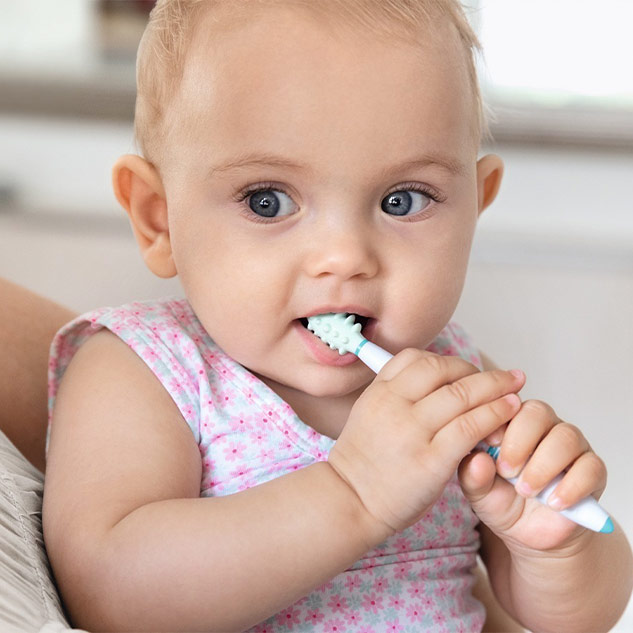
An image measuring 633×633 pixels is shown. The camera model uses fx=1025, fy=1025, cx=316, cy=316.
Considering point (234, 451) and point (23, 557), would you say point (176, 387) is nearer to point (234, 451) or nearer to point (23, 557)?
point (234, 451)

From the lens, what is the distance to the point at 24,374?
0.95 meters

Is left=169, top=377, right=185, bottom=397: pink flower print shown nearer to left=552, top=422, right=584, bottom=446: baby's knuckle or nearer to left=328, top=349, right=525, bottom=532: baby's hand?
left=328, top=349, right=525, bottom=532: baby's hand

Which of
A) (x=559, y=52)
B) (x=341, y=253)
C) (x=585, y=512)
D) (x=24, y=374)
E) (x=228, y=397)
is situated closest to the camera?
(x=585, y=512)

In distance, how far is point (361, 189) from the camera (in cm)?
76

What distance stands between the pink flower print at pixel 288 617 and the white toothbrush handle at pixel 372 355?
200mm

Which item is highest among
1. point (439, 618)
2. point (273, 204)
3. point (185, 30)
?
point (185, 30)

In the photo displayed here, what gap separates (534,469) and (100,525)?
0.99ft

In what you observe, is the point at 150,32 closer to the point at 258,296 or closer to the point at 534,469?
the point at 258,296

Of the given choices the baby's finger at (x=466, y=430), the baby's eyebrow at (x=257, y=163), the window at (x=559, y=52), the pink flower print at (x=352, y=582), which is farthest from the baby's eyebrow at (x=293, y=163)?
the window at (x=559, y=52)

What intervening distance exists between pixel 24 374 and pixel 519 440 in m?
0.49

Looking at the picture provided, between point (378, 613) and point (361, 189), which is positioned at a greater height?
point (361, 189)

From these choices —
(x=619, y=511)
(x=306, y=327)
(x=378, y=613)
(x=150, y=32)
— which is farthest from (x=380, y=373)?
(x=619, y=511)

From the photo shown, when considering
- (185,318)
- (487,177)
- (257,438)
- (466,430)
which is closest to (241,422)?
(257,438)

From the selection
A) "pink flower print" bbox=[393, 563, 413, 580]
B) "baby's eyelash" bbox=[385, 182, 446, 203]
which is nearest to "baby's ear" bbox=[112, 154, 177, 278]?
"baby's eyelash" bbox=[385, 182, 446, 203]
